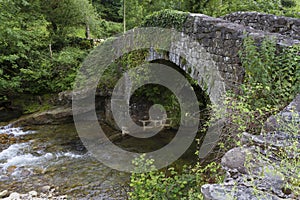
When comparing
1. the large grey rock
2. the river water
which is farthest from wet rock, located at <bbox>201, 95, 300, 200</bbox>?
the large grey rock

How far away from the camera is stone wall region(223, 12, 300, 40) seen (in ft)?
16.3

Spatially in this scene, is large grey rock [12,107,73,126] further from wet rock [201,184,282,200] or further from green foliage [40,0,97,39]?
wet rock [201,184,282,200]

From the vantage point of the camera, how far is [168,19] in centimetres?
619

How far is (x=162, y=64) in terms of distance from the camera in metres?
8.19

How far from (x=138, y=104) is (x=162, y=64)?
226cm

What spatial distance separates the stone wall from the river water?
377 centimetres

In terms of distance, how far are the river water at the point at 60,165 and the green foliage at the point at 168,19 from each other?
3551mm

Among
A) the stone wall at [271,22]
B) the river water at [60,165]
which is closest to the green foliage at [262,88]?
the stone wall at [271,22]

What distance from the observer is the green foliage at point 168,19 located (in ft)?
18.2

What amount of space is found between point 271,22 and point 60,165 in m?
6.28

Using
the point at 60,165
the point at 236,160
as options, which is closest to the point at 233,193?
the point at 236,160

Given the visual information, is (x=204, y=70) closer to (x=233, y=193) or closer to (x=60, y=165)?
(x=233, y=193)

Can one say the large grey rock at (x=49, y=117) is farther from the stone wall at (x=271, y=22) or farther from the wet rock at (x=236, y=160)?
the wet rock at (x=236, y=160)

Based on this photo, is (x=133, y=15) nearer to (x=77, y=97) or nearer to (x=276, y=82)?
(x=77, y=97)
